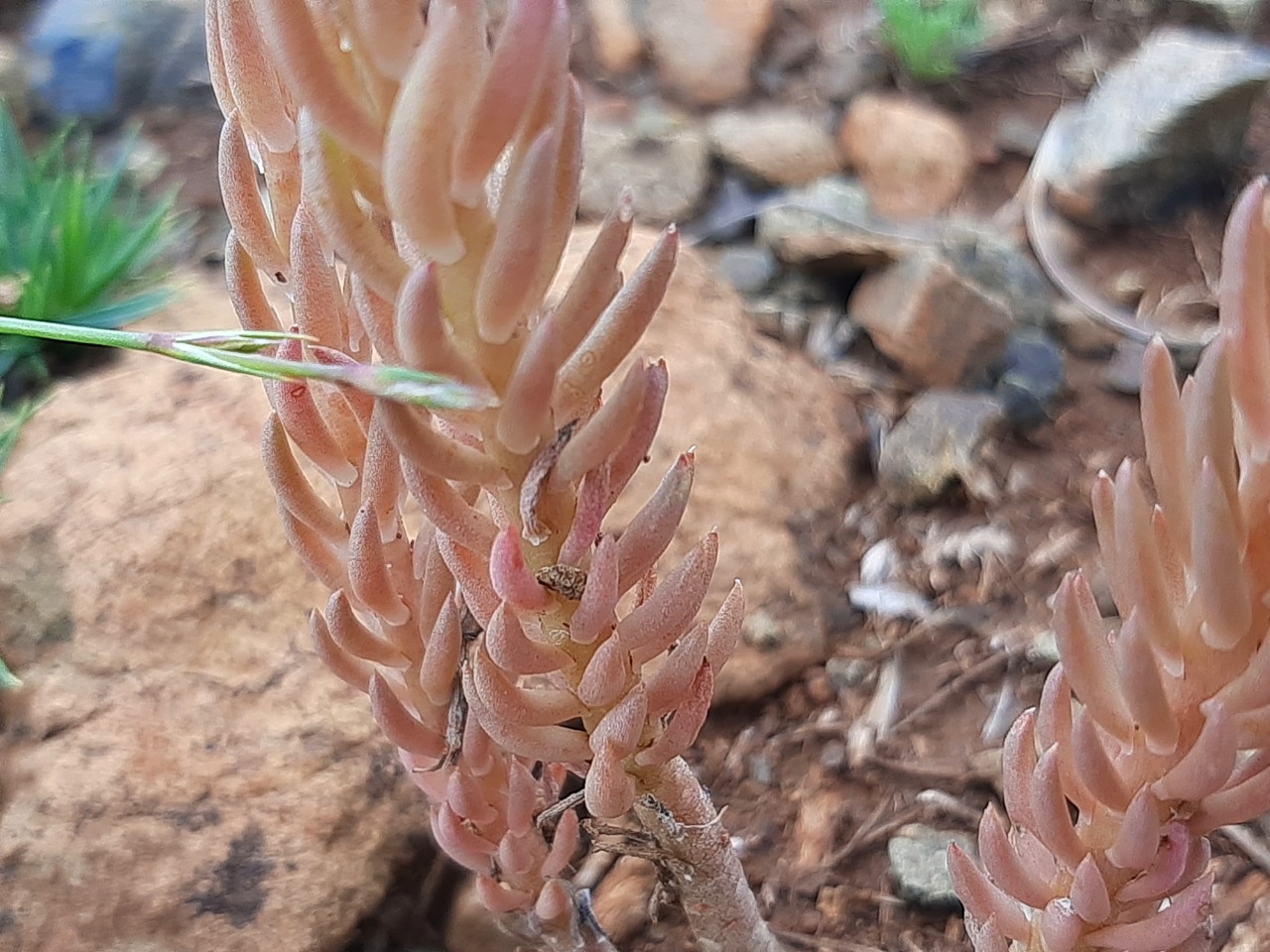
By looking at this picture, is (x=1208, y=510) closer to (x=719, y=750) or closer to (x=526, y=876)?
(x=526, y=876)

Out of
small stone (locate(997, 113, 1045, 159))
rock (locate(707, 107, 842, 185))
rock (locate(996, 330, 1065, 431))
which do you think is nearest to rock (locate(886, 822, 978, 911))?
rock (locate(996, 330, 1065, 431))

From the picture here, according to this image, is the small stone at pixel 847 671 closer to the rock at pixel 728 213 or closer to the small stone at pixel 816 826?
the small stone at pixel 816 826

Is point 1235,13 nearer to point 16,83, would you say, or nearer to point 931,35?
point 931,35

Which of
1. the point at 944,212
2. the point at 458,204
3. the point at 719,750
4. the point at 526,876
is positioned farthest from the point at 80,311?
the point at 944,212

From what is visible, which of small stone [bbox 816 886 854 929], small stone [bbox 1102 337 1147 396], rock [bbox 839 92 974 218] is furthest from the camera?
rock [bbox 839 92 974 218]

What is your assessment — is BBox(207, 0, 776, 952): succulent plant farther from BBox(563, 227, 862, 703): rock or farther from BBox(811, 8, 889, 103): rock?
BBox(811, 8, 889, 103): rock

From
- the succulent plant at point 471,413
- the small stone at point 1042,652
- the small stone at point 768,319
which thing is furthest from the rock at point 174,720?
the small stone at point 768,319

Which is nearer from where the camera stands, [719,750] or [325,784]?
[325,784]
